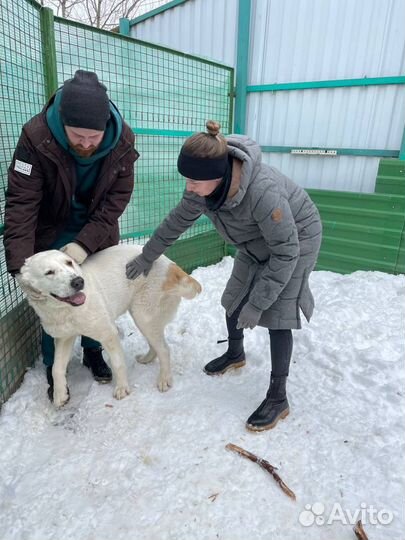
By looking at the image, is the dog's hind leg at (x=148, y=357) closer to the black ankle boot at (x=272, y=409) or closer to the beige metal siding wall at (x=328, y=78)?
the black ankle boot at (x=272, y=409)

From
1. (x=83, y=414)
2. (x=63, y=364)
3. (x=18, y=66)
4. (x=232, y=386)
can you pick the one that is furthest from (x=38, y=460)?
(x=18, y=66)

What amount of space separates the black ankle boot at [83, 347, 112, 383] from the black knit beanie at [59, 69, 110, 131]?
184cm

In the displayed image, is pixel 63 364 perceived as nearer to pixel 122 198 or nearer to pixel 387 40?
pixel 122 198

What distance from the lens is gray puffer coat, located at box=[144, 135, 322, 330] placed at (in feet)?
6.95

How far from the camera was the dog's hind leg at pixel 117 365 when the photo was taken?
9.20 ft

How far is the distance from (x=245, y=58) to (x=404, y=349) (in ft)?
15.1

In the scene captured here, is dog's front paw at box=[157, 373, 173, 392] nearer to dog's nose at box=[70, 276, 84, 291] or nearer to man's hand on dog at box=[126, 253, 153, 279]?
man's hand on dog at box=[126, 253, 153, 279]

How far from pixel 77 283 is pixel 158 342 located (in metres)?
0.95

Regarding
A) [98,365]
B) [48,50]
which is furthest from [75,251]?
[48,50]

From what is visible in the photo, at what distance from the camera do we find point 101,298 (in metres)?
2.68

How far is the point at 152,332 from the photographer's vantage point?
118 inches

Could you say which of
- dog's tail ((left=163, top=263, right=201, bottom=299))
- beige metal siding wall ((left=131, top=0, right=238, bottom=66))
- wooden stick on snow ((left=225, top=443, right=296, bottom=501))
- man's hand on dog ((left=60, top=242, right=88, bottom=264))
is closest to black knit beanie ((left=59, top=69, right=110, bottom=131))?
man's hand on dog ((left=60, top=242, right=88, bottom=264))

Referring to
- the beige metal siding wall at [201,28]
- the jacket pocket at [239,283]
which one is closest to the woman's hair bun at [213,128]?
the jacket pocket at [239,283]

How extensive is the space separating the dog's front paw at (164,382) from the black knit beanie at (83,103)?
1.90 m
